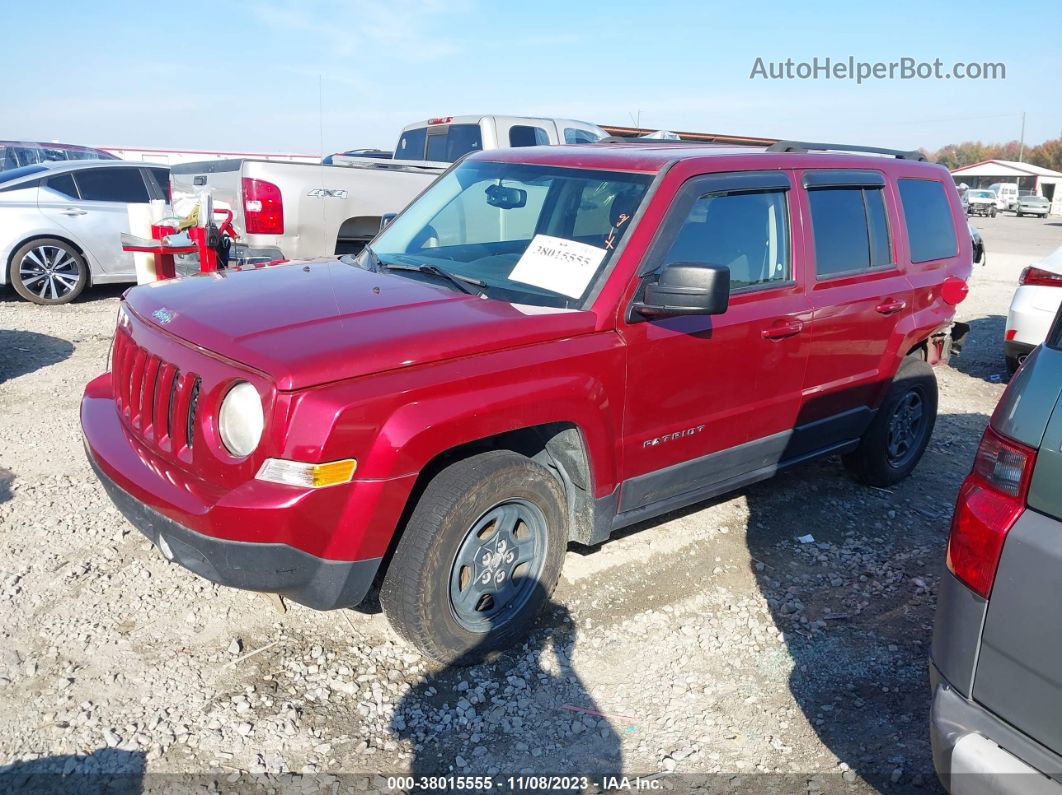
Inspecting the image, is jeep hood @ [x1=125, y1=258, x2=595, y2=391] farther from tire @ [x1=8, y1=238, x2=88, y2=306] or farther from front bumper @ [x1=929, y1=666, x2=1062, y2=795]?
tire @ [x1=8, y1=238, x2=88, y2=306]

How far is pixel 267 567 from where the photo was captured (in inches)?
109

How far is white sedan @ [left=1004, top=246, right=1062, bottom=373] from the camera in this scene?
691cm

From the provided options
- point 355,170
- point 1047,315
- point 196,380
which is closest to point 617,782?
point 196,380

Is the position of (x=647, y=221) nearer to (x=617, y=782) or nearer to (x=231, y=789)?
(x=617, y=782)

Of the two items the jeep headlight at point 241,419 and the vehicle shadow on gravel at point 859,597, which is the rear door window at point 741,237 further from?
the jeep headlight at point 241,419

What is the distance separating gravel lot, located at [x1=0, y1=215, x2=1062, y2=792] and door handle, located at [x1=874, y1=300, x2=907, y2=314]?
123 cm

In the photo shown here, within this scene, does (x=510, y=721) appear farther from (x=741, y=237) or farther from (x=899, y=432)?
(x=899, y=432)

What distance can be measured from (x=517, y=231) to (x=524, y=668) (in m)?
1.99

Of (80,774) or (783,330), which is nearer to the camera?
(80,774)

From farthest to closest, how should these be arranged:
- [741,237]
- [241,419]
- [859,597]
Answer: [859,597]
[741,237]
[241,419]

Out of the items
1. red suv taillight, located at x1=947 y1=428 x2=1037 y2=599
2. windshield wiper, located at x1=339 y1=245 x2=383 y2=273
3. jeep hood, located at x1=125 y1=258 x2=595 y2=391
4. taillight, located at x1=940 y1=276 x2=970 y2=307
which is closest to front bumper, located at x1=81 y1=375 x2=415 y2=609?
jeep hood, located at x1=125 y1=258 x2=595 y2=391

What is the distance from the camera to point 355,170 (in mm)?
7914

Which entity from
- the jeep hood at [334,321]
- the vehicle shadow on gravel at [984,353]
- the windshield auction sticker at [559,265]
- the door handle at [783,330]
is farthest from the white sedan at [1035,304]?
the jeep hood at [334,321]

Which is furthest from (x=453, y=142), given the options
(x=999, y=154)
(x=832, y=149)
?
(x=999, y=154)
